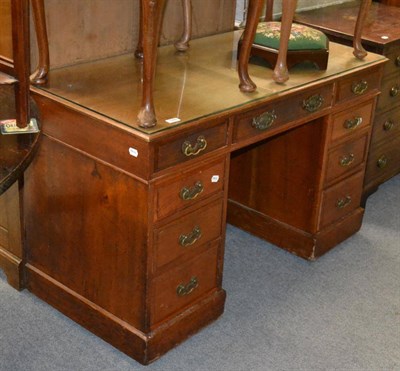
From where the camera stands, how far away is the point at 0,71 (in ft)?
9.25

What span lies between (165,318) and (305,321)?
63cm

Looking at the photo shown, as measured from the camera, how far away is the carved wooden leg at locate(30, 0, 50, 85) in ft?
8.71

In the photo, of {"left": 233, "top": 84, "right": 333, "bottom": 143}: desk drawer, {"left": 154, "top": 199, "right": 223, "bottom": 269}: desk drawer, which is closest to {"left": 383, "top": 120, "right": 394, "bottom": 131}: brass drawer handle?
{"left": 233, "top": 84, "right": 333, "bottom": 143}: desk drawer

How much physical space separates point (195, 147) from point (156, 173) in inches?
7.5

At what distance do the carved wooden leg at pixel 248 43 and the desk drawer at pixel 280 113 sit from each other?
0.35 ft

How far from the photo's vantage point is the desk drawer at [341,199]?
3506mm

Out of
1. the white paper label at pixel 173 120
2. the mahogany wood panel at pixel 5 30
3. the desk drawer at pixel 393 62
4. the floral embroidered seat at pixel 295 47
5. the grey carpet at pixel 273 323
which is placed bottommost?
the grey carpet at pixel 273 323

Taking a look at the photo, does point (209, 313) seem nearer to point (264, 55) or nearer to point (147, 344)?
point (147, 344)

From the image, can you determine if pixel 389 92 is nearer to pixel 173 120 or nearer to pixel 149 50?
pixel 173 120

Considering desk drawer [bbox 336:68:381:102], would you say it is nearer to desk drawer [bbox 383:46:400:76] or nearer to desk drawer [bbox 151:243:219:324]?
desk drawer [bbox 383:46:400:76]

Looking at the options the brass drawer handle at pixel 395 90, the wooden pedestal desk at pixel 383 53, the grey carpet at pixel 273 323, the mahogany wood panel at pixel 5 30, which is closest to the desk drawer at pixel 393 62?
the wooden pedestal desk at pixel 383 53

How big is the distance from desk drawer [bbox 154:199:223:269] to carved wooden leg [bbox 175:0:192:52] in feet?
2.59

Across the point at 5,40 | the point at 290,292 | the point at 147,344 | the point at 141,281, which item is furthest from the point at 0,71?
the point at 290,292

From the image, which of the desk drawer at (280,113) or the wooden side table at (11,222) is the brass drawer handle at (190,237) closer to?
the desk drawer at (280,113)
